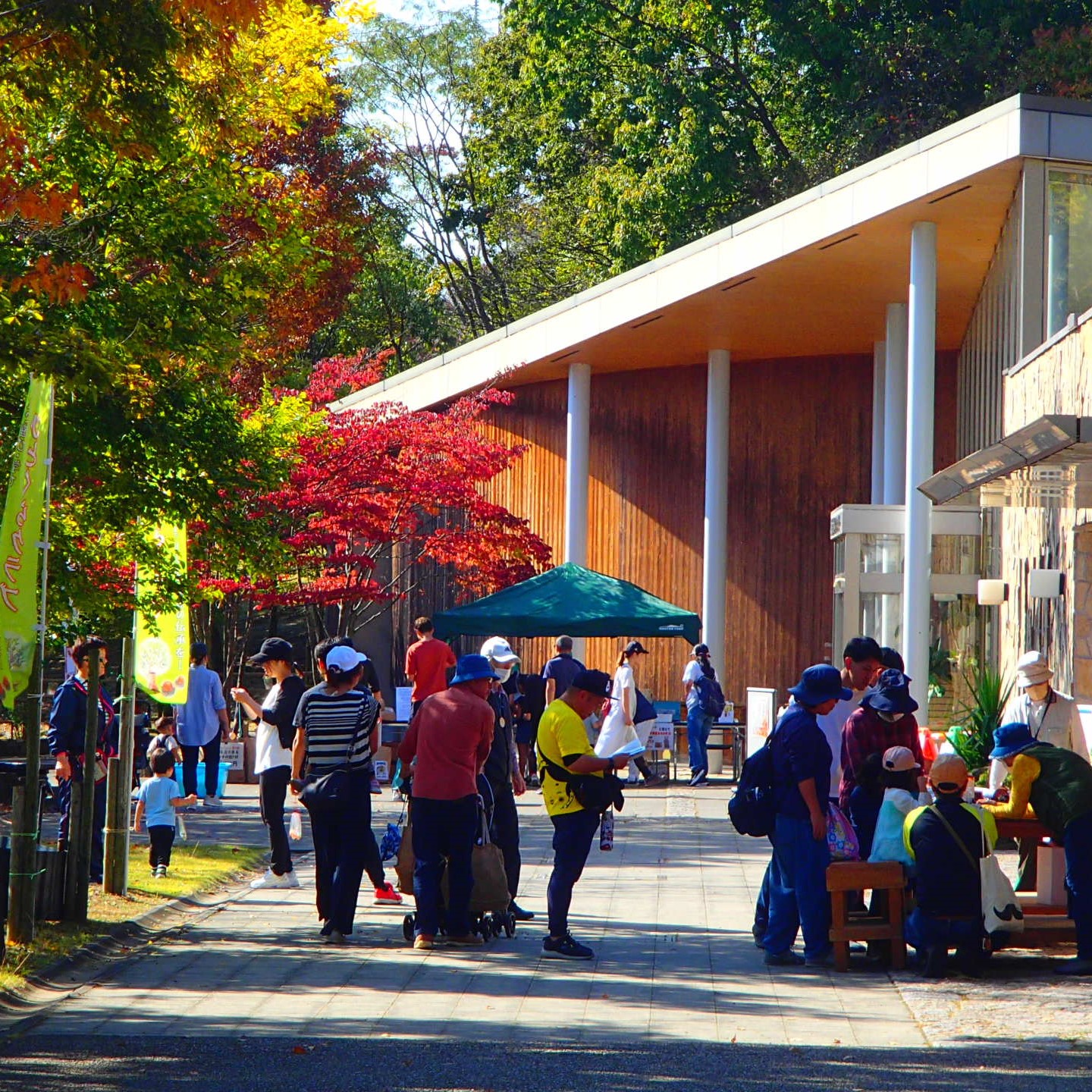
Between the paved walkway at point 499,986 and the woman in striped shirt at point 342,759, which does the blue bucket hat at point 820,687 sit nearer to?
the paved walkway at point 499,986

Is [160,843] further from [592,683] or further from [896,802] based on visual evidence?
[896,802]

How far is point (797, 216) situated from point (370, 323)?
21819mm

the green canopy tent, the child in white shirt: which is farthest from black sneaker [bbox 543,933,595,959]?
the green canopy tent

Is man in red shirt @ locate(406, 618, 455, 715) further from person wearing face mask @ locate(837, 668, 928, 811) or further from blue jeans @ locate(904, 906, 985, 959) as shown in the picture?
blue jeans @ locate(904, 906, 985, 959)

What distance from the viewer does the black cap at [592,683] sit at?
8898mm

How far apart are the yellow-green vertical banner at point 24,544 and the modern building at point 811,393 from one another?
30.3 feet

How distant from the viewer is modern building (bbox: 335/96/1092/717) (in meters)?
17.7

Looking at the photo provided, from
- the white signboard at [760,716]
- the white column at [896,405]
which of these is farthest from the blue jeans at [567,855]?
the white column at [896,405]

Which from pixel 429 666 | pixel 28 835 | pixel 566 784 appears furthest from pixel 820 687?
pixel 429 666

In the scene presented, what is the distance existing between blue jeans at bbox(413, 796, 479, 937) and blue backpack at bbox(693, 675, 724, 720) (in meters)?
11.7

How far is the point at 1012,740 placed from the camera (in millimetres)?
9203

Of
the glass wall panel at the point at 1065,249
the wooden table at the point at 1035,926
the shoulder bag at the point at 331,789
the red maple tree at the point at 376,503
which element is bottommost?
the wooden table at the point at 1035,926

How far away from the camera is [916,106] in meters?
33.7

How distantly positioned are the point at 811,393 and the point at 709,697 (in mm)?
7635
